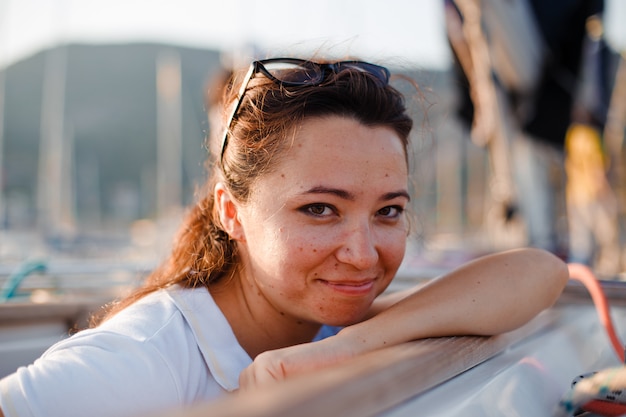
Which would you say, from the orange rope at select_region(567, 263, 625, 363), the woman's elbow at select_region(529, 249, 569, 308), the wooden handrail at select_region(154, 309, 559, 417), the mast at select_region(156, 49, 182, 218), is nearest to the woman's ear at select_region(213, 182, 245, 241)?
the wooden handrail at select_region(154, 309, 559, 417)

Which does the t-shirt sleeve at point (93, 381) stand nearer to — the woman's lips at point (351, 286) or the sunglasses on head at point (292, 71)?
the woman's lips at point (351, 286)

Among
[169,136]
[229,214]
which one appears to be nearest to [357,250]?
[229,214]

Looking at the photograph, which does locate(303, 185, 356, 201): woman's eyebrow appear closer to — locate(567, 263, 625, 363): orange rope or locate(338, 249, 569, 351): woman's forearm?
locate(338, 249, 569, 351): woman's forearm

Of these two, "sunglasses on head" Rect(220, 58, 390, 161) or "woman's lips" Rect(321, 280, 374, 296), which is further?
"sunglasses on head" Rect(220, 58, 390, 161)

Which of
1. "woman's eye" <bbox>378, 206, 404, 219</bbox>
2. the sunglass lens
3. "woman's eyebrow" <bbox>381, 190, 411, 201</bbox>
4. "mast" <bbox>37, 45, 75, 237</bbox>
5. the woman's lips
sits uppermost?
the sunglass lens

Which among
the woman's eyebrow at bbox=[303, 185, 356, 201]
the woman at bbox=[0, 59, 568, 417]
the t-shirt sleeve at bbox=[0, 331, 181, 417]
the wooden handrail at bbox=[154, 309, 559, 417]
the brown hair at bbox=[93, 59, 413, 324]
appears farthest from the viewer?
the brown hair at bbox=[93, 59, 413, 324]

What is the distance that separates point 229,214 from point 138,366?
20.2 inches

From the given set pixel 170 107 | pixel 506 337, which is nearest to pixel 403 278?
pixel 506 337

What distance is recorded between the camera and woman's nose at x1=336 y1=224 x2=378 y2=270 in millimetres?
1287

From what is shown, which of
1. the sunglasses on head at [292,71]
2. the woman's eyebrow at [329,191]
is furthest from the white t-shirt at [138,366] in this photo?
the sunglasses on head at [292,71]

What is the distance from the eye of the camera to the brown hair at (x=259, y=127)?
139 cm

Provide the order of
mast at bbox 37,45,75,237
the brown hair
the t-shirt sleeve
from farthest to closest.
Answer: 1. mast at bbox 37,45,75,237
2. the brown hair
3. the t-shirt sleeve

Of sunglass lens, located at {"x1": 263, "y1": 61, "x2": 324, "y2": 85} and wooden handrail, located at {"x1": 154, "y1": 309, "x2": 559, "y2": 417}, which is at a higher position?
sunglass lens, located at {"x1": 263, "y1": 61, "x2": 324, "y2": 85}

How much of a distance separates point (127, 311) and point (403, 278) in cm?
139
